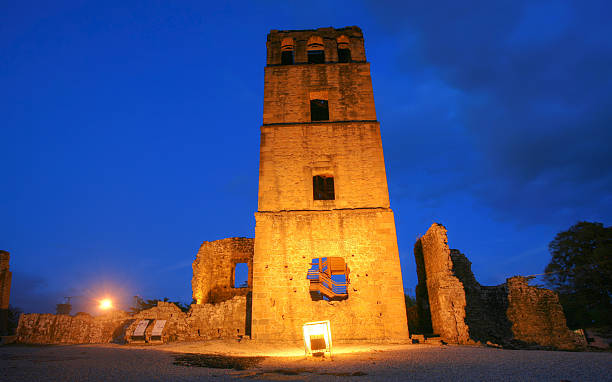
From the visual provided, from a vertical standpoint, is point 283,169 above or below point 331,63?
below

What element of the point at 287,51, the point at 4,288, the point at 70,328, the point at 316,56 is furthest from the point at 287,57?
the point at 4,288

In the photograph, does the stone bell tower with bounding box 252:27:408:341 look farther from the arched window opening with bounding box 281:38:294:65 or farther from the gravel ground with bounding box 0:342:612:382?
the gravel ground with bounding box 0:342:612:382

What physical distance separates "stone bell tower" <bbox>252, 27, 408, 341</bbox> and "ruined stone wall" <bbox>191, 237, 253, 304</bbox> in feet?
16.0

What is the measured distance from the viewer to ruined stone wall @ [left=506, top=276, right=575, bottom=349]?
10.7 meters

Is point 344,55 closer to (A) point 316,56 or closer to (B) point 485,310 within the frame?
(A) point 316,56

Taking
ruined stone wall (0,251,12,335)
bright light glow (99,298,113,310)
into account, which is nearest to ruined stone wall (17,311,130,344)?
bright light glow (99,298,113,310)

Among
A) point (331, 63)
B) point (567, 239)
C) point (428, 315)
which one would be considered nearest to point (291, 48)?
point (331, 63)

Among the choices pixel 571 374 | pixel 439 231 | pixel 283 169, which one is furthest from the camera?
pixel 283 169

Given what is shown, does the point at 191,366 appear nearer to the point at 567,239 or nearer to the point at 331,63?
the point at 331,63

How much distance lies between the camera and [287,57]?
50.1 feet

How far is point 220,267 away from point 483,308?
11916mm

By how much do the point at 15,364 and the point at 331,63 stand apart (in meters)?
13.8

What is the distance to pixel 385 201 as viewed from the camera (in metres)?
11.7

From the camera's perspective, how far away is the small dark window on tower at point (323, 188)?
13.7 metres
